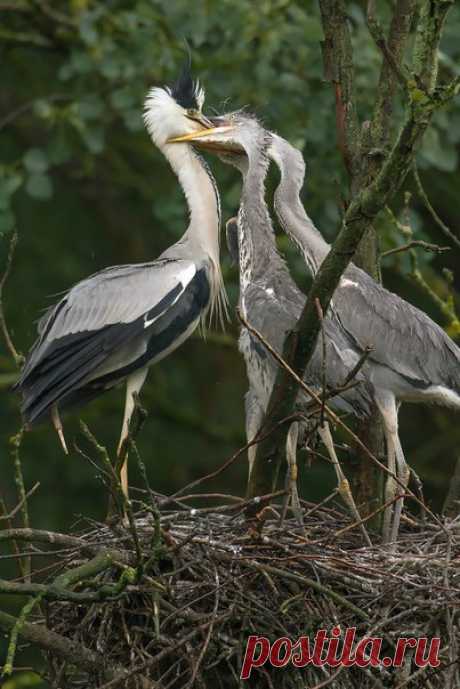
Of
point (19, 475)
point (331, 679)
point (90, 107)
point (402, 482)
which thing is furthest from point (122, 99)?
point (331, 679)

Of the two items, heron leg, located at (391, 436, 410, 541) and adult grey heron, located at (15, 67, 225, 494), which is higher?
adult grey heron, located at (15, 67, 225, 494)

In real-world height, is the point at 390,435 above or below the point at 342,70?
below

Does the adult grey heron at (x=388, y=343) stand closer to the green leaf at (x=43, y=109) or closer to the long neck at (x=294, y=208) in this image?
the long neck at (x=294, y=208)

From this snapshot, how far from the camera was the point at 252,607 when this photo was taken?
4.14m

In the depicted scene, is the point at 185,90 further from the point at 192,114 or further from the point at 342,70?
the point at 342,70

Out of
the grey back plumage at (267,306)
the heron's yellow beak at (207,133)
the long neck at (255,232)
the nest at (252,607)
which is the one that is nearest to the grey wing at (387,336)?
the grey back plumage at (267,306)

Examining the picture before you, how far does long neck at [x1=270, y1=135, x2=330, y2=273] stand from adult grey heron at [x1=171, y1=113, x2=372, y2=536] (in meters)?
0.06

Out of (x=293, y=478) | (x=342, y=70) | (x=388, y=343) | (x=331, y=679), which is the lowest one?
(x=331, y=679)

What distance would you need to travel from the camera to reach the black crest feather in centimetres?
612

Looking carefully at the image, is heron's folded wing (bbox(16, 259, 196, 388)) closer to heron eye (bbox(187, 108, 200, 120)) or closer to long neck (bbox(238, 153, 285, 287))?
long neck (bbox(238, 153, 285, 287))

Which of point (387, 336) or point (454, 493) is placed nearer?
point (454, 493)

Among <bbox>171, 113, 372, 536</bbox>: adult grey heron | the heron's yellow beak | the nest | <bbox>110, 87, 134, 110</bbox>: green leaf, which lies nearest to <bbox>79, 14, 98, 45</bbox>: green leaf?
<bbox>110, 87, 134, 110</bbox>: green leaf

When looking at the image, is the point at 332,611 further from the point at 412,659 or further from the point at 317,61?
the point at 317,61

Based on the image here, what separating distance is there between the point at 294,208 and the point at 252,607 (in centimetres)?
181
